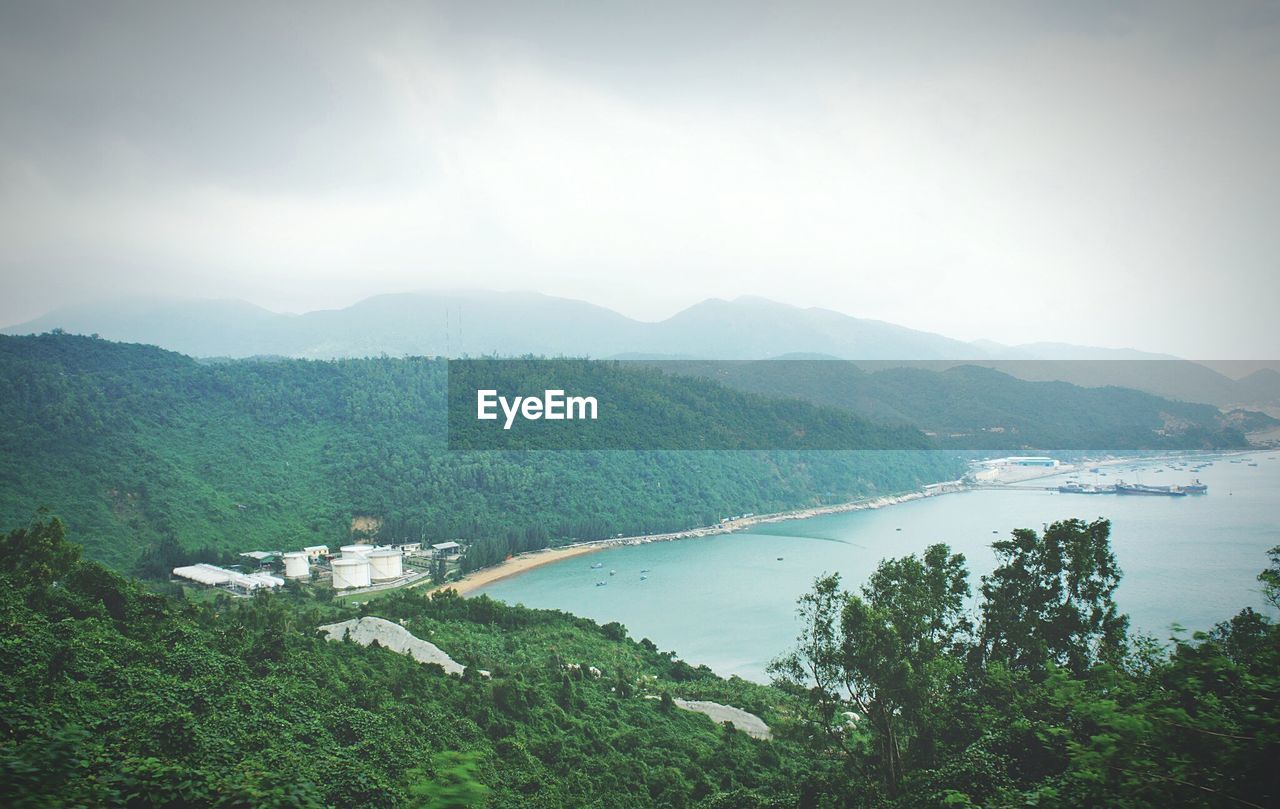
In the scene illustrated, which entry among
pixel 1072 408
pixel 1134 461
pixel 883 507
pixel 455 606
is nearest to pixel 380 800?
pixel 455 606

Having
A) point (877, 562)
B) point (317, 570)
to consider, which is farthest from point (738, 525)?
point (317, 570)

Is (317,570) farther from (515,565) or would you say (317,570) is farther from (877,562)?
(877,562)

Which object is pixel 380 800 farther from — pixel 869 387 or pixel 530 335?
pixel 530 335

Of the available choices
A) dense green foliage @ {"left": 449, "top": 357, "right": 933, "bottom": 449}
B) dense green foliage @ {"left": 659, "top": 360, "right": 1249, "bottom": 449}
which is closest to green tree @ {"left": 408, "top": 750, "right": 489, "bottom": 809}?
dense green foliage @ {"left": 449, "top": 357, "right": 933, "bottom": 449}

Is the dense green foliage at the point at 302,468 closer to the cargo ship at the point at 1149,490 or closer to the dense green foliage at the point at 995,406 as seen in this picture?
the dense green foliage at the point at 995,406

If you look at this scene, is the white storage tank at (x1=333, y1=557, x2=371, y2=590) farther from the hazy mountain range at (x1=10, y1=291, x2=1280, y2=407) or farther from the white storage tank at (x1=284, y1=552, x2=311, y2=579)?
the hazy mountain range at (x1=10, y1=291, x2=1280, y2=407)
